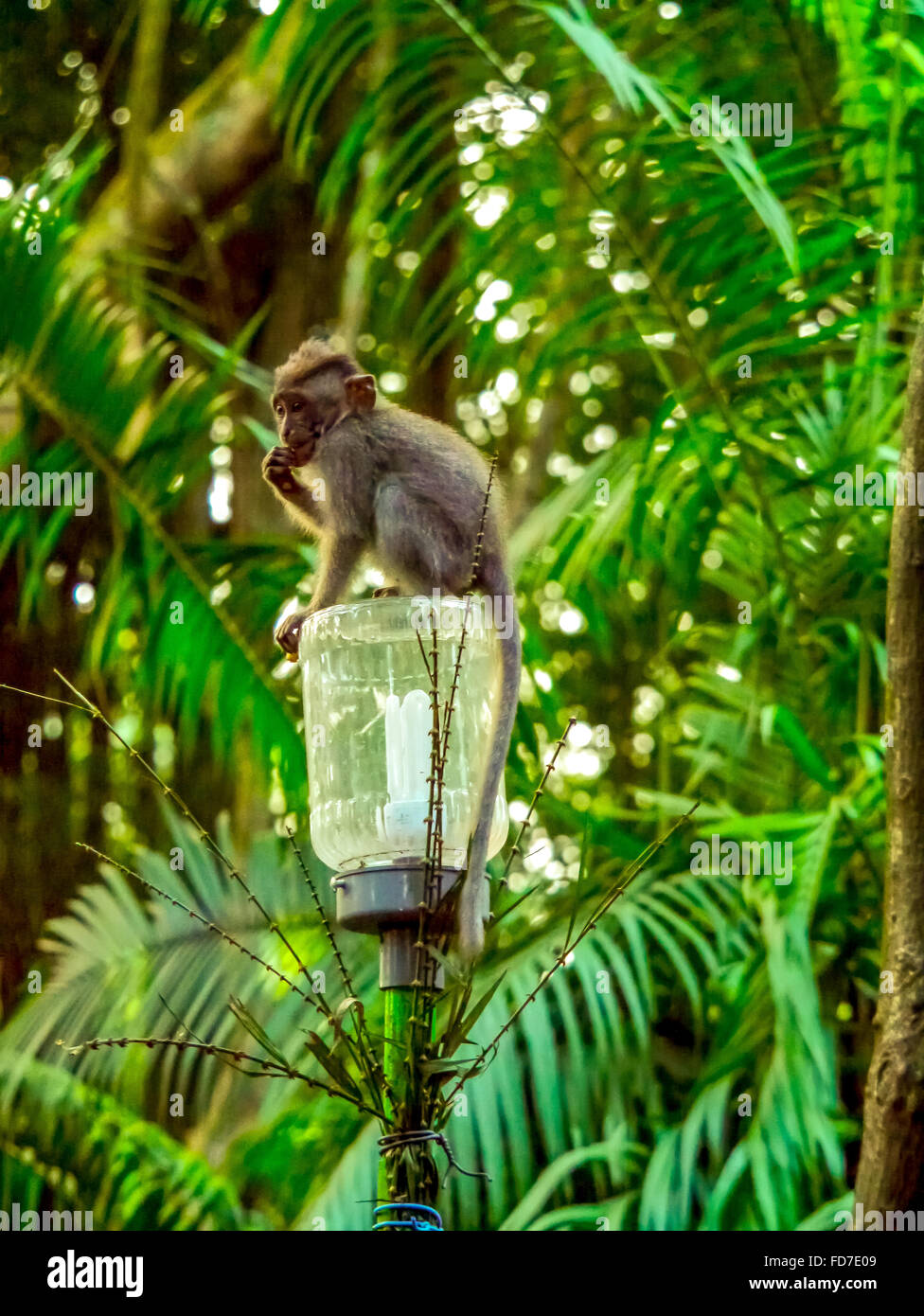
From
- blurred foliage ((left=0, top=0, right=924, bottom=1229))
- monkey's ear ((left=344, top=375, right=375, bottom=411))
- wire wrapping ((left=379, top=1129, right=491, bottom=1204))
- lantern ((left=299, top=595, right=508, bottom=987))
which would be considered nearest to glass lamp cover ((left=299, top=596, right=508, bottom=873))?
lantern ((left=299, top=595, right=508, bottom=987))

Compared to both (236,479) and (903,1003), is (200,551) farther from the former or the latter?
(903,1003)

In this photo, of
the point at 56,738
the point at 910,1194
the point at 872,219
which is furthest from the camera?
the point at 56,738

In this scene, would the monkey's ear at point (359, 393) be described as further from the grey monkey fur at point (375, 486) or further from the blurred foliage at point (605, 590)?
the blurred foliage at point (605, 590)

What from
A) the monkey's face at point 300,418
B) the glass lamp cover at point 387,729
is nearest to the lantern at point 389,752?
the glass lamp cover at point 387,729

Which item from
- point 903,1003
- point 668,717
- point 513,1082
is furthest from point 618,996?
point 903,1003

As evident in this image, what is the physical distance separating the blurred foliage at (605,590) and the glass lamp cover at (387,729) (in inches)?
65.6

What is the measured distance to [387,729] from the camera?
2.32m

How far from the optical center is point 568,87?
4590mm

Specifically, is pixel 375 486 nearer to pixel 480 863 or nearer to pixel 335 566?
pixel 335 566

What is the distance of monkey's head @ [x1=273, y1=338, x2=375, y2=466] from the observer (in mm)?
3820

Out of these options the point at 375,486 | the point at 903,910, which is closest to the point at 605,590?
the point at 375,486

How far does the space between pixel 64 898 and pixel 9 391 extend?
223 cm

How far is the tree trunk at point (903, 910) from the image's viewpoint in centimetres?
275

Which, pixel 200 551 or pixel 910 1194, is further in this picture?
pixel 200 551
